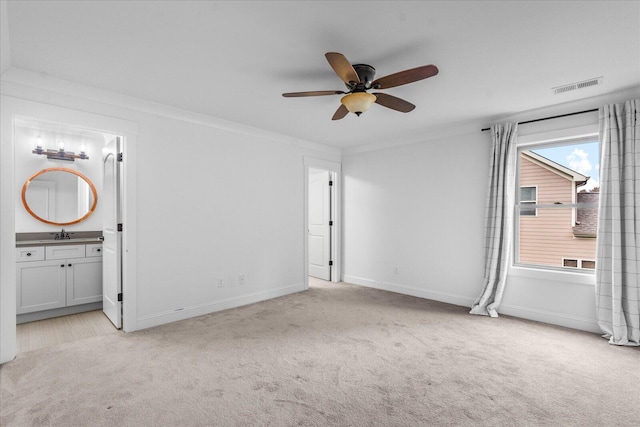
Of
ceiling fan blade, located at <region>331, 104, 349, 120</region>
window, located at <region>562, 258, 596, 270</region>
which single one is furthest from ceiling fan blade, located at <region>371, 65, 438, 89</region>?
window, located at <region>562, 258, 596, 270</region>

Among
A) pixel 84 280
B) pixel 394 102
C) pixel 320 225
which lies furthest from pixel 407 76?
pixel 84 280

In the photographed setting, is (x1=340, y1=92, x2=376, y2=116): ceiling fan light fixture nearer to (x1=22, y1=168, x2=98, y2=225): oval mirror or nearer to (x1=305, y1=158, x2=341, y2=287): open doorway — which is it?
(x1=305, y1=158, x2=341, y2=287): open doorway

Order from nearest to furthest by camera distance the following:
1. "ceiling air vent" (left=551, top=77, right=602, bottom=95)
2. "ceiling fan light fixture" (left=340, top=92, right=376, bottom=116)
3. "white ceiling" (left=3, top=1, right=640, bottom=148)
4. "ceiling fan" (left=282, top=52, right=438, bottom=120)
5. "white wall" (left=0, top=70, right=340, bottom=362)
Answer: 1. "white ceiling" (left=3, top=1, right=640, bottom=148)
2. "ceiling fan" (left=282, top=52, right=438, bottom=120)
3. "ceiling fan light fixture" (left=340, top=92, right=376, bottom=116)
4. "white wall" (left=0, top=70, right=340, bottom=362)
5. "ceiling air vent" (left=551, top=77, right=602, bottom=95)

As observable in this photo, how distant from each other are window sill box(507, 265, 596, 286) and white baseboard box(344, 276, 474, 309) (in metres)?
0.70

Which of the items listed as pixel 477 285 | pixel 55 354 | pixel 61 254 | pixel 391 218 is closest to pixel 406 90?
pixel 391 218

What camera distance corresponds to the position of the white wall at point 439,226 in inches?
138

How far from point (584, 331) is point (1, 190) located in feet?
18.3

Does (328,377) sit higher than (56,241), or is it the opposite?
(56,241)

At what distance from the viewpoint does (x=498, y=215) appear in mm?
3820

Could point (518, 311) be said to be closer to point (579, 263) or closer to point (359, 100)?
point (579, 263)

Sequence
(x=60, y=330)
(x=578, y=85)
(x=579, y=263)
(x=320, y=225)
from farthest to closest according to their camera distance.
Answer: (x=320, y=225)
(x=579, y=263)
(x=60, y=330)
(x=578, y=85)

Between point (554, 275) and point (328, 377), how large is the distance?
287cm

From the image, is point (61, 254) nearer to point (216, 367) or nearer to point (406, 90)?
point (216, 367)

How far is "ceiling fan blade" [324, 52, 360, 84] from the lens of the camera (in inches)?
76.3
